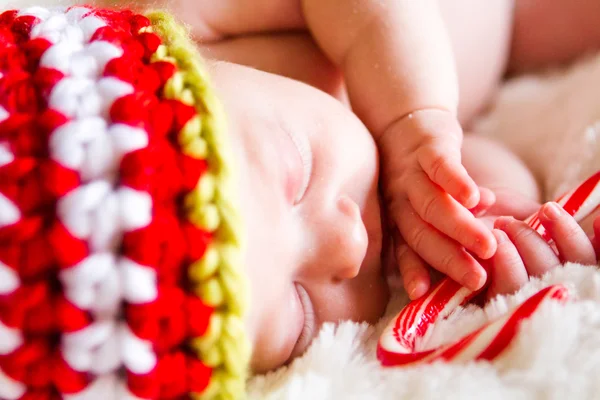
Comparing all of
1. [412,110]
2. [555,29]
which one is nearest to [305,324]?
[412,110]

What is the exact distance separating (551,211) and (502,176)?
0.79ft

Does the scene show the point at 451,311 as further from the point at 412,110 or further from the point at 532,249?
the point at 412,110

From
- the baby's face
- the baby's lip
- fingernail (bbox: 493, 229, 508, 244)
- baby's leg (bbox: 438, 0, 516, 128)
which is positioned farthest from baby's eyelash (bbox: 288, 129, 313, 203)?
baby's leg (bbox: 438, 0, 516, 128)

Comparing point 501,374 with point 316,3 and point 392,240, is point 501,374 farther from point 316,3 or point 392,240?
point 316,3

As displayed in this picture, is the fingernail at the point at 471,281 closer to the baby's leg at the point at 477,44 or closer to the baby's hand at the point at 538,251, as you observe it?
the baby's hand at the point at 538,251

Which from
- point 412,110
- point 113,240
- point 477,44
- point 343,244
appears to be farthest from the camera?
point 477,44

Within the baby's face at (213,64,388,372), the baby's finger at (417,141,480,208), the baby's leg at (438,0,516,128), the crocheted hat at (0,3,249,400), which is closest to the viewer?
the crocheted hat at (0,3,249,400)

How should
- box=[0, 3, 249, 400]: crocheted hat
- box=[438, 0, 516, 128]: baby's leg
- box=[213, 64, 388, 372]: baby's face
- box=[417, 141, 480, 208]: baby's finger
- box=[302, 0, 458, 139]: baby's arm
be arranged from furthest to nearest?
box=[438, 0, 516, 128]: baby's leg → box=[302, 0, 458, 139]: baby's arm → box=[417, 141, 480, 208]: baby's finger → box=[213, 64, 388, 372]: baby's face → box=[0, 3, 249, 400]: crocheted hat

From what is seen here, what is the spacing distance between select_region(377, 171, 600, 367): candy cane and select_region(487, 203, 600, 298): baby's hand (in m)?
0.03

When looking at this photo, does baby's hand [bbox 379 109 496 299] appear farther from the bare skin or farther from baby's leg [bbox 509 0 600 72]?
baby's leg [bbox 509 0 600 72]

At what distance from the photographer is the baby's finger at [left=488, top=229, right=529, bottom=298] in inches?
27.1

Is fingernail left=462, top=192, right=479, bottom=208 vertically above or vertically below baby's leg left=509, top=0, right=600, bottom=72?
below

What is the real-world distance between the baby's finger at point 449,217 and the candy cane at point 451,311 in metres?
0.06

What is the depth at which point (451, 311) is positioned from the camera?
69cm
